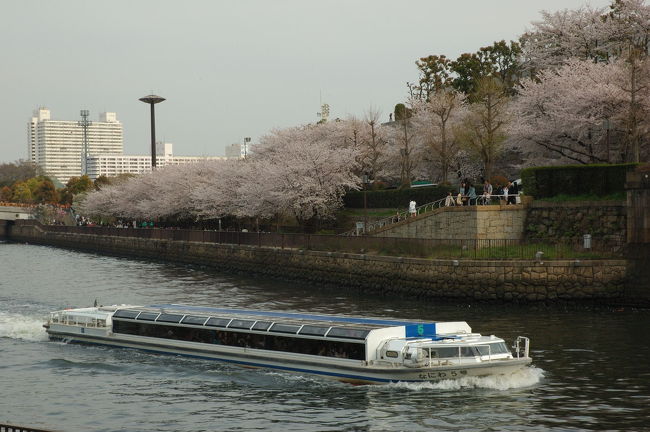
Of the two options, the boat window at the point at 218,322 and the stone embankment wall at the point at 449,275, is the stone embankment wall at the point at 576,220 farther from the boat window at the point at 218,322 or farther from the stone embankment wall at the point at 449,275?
the boat window at the point at 218,322

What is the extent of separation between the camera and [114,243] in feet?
344

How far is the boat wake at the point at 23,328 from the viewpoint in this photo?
136ft

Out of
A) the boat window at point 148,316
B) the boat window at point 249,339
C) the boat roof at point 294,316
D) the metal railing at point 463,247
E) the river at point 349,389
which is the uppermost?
the metal railing at point 463,247

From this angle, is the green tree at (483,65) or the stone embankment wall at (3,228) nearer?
the green tree at (483,65)

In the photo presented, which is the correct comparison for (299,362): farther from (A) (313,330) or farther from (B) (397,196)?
(B) (397,196)

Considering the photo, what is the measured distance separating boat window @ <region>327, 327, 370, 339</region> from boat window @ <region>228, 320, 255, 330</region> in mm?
4205

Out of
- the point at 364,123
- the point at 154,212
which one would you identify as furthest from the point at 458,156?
the point at 154,212

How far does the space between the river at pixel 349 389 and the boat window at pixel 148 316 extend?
1.56 metres

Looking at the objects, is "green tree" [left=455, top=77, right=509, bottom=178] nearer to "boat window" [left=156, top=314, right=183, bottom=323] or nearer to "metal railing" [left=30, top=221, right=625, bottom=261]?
"metal railing" [left=30, top=221, right=625, bottom=261]

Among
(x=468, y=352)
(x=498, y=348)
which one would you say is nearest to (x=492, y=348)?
(x=498, y=348)

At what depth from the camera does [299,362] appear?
3147cm

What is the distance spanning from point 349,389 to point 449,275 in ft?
70.1

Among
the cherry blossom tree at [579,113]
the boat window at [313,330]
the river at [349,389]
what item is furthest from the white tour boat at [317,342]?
the cherry blossom tree at [579,113]

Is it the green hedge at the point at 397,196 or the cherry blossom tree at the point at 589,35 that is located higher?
the cherry blossom tree at the point at 589,35
